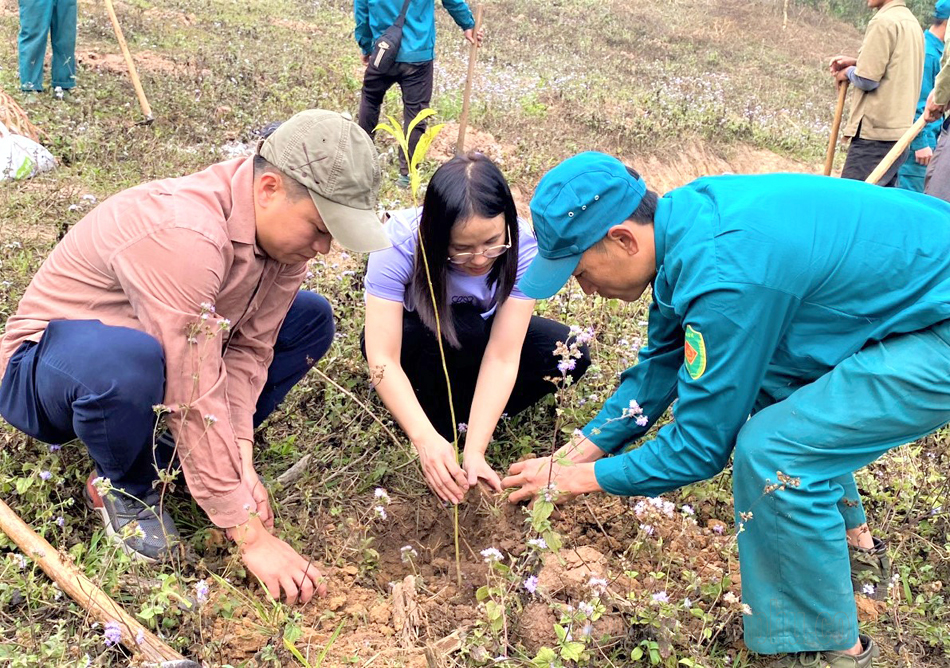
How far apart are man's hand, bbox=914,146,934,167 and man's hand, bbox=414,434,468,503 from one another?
14.5 feet

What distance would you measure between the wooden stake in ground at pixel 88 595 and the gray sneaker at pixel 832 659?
1.48 metres

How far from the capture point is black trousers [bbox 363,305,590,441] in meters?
2.79

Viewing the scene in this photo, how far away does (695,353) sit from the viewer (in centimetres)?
187

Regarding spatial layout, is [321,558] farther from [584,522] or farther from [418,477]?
[584,522]

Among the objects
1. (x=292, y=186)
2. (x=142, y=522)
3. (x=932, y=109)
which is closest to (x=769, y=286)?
(x=292, y=186)

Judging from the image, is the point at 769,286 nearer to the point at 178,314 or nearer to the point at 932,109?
the point at 178,314

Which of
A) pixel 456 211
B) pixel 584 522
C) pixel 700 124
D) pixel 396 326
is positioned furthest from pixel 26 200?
pixel 700 124

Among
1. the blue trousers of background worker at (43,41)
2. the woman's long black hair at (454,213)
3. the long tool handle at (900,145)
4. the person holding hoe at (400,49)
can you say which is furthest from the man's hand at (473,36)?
the woman's long black hair at (454,213)

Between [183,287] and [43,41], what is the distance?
5.58m

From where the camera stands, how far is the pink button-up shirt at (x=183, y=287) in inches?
76.7

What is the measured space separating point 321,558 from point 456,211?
43.4 inches

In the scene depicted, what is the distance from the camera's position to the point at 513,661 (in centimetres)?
201

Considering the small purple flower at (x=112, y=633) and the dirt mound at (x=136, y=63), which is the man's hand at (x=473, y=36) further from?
the small purple flower at (x=112, y=633)

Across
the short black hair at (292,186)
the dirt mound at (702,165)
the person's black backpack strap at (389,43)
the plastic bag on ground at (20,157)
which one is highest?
the short black hair at (292,186)
